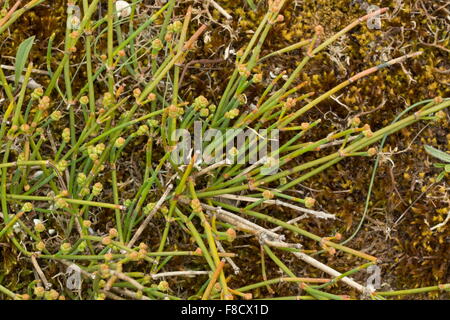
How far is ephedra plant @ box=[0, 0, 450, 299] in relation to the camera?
1319 millimetres

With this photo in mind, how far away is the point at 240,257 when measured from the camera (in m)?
1.52

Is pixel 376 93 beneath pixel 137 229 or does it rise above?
above

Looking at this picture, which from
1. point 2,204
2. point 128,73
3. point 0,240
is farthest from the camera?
point 128,73

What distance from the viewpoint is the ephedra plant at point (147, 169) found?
1.32 meters

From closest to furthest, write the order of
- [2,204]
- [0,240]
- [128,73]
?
[2,204] → [0,240] → [128,73]

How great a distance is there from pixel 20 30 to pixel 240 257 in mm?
796

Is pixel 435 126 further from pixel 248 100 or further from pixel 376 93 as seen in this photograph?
pixel 248 100

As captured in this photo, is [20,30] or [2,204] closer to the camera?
[2,204]

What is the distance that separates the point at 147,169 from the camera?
1.39 m

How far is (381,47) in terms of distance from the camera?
1.59 m

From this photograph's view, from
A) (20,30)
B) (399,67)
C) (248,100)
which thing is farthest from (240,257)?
(20,30)

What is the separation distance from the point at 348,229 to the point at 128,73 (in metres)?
0.69
